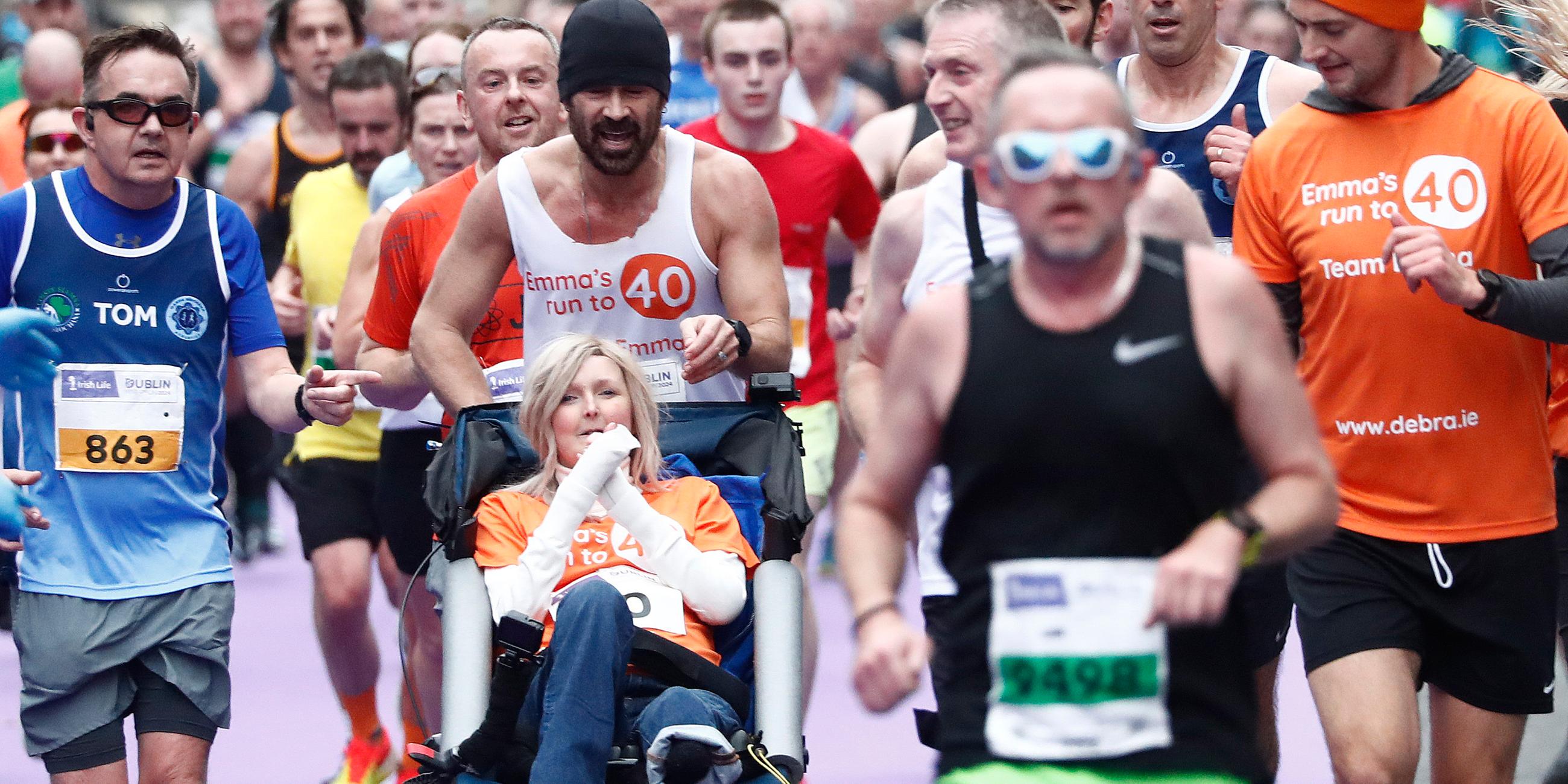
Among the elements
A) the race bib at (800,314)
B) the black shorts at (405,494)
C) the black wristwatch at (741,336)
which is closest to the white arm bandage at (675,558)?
the black wristwatch at (741,336)

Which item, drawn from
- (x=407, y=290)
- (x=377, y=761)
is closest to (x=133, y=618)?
(x=407, y=290)

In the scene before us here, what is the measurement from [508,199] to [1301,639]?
2.16 metres

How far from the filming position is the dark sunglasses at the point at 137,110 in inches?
194

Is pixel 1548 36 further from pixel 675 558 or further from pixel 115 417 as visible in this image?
pixel 115 417

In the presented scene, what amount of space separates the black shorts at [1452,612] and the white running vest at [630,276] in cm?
170

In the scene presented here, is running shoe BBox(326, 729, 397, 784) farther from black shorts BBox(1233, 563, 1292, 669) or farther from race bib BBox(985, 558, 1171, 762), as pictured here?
race bib BBox(985, 558, 1171, 762)

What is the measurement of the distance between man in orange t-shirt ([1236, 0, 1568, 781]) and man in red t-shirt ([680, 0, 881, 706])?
A: 2.81m

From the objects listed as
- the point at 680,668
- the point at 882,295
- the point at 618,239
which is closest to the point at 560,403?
the point at 618,239

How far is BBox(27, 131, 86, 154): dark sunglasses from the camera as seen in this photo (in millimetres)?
7000

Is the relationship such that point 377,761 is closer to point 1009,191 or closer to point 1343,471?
point 1343,471

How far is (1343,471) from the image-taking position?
455 centimetres

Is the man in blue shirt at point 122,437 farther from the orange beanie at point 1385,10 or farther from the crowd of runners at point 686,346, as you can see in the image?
the orange beanie at point 1385,10

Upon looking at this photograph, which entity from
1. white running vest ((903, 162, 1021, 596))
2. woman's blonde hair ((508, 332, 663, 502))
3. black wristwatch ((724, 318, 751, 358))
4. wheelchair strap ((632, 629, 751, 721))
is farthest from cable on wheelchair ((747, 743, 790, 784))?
black wristwatch ((724, 318, 751, 358))

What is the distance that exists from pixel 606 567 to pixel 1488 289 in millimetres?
2045
